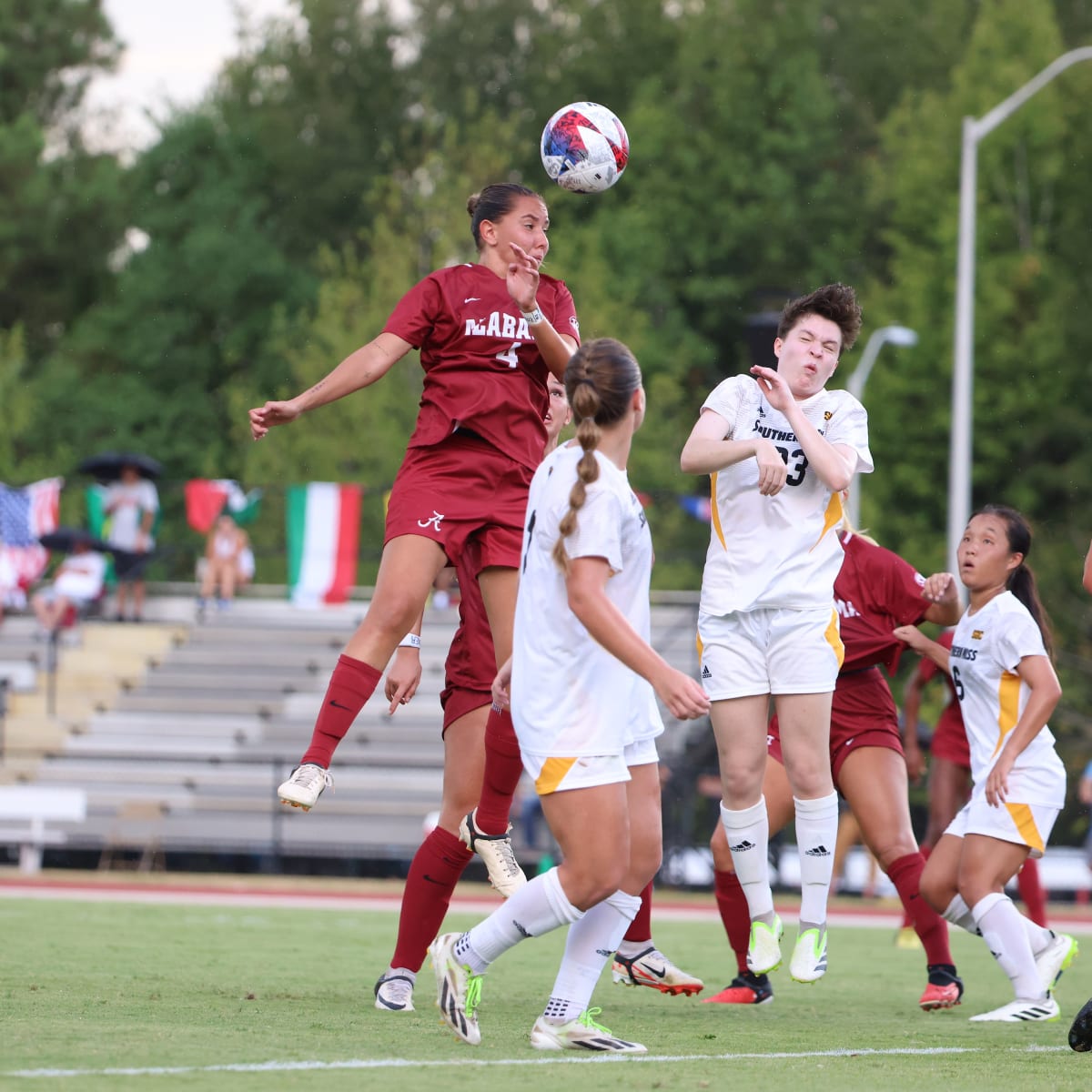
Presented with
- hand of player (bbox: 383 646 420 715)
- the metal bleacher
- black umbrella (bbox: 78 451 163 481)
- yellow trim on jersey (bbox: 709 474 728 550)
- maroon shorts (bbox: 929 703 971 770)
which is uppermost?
black umbrella (bbox: 78 451 163 481)

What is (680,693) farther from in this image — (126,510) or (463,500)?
(126,510)

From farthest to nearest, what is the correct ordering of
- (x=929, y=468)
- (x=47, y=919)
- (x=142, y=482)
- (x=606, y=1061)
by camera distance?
(x=929, y=468)
(x=142, y=482)
(x=47, y=919)
(x=606, y=1061)

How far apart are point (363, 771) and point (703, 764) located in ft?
12.6

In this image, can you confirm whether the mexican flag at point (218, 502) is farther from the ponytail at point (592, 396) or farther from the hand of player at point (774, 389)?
the ponytail at point (592, 396)

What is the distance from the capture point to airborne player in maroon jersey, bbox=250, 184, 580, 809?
22.1 ft

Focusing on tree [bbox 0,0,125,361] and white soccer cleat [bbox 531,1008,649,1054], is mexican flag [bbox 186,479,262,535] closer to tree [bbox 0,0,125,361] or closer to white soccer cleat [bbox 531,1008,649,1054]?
white soccer cleat [bbox 531,1008,649,1054]

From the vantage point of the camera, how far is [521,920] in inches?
217

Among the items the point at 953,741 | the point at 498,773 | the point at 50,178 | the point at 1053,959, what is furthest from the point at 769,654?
the point at 50,178

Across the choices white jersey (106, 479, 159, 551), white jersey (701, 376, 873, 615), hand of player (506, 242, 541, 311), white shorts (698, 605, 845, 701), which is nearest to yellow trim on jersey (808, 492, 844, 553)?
white jersey (701, 376, 873, 615)

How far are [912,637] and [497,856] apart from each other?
2396 millimetres

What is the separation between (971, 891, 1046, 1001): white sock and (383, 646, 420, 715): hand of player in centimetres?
250

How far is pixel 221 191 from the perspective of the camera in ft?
143

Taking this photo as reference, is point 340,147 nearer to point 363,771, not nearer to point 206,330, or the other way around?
point 206,330

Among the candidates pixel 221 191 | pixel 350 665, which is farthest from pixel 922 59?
pixel 350 665
